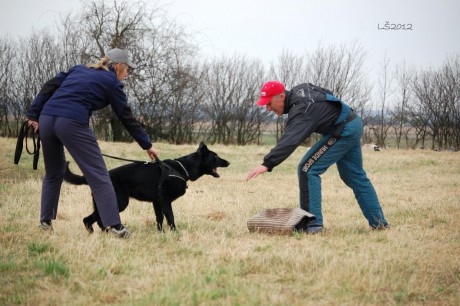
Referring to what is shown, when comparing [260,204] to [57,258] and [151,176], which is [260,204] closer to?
[151,176]

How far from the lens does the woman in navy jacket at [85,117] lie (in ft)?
15.1

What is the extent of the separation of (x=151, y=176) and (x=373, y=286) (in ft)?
10.1

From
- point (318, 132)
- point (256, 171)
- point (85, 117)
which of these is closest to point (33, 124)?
point (85, 117)

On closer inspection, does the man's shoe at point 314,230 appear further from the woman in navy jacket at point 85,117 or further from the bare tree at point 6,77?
the bare tree at point 6,77

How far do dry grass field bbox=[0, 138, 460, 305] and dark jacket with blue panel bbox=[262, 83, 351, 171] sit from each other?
3.22 ft

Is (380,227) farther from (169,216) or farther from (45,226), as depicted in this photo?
(45,226)

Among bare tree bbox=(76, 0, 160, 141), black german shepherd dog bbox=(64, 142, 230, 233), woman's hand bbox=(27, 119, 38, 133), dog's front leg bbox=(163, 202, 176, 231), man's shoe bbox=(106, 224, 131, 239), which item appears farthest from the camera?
bare tree bbox=(76, 0, 160, 141)

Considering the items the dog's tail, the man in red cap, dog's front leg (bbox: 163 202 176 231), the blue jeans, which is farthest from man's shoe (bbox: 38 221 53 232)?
the blue jeans

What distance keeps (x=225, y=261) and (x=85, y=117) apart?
206 centimetres

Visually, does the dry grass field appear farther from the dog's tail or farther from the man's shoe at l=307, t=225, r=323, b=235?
the dog's tail

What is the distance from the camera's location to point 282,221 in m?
5.33

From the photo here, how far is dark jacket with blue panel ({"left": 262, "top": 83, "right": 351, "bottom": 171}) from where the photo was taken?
5.10m

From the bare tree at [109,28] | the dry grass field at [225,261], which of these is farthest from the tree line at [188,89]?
the dry grass field at [225,261]

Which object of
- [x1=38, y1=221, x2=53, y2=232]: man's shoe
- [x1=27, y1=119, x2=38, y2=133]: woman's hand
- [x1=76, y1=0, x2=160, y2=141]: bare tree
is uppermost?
[x1=76, y1=0, x2=160, y2=141]: bare tree
